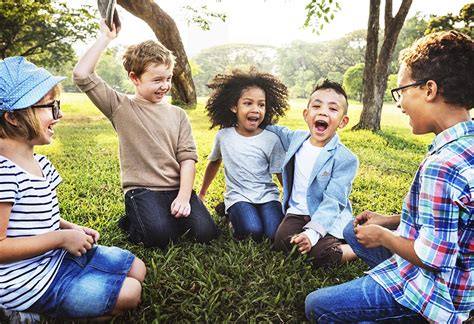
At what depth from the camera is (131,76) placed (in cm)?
306

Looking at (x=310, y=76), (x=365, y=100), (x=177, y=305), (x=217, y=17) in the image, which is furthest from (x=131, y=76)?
(x=310, y=76)

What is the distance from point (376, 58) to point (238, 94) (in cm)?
652

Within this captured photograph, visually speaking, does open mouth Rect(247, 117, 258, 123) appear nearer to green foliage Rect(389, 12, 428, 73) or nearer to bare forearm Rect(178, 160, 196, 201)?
bare forearm Rect(178, 160, 196, 201)

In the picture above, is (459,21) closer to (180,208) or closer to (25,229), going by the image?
(180,208)

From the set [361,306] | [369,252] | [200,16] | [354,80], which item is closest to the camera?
[361,306]

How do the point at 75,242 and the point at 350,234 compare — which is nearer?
the point at 75,242

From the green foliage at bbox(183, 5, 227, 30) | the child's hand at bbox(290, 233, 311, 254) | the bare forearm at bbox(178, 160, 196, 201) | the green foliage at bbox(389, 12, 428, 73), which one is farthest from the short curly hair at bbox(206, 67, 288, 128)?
the green foliage at bbox(389, 12, 428, 73)

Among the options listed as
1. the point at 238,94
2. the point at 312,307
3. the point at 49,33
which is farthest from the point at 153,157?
the point at 49,33

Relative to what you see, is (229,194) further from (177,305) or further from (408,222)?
(408,222)

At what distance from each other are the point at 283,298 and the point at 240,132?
5.21ft

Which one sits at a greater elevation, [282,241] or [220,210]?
[282,241]

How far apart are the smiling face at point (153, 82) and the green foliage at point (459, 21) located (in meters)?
14.2

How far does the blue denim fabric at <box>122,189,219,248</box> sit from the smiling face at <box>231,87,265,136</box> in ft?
2.61

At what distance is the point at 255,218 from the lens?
312cm
